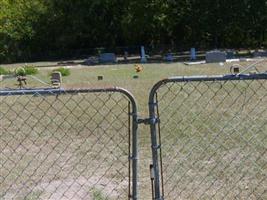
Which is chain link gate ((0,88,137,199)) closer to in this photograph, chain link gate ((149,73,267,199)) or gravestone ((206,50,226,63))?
chain link gate ((149,73,267,199))

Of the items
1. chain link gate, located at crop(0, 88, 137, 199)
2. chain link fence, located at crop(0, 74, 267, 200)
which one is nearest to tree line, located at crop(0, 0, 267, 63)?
chain link fence, located at crop(0, 74, 267, 200)

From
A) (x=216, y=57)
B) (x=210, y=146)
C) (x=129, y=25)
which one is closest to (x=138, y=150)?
(x=210, y=146)

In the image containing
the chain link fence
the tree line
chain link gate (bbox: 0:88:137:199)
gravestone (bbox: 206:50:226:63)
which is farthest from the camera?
the tree line

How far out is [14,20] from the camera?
50.6 m

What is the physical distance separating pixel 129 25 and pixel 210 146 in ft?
131

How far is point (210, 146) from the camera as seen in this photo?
28.0ft

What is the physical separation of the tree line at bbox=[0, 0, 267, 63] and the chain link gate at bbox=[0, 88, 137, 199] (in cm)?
3492

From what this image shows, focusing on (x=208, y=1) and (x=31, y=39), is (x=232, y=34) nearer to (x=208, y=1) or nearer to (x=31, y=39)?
(x=208, y=1)

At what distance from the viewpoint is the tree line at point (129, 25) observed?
47.1 metres

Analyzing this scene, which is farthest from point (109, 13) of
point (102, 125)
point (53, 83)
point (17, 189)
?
point (17, 189)

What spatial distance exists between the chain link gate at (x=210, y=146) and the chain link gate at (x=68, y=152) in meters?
0.48

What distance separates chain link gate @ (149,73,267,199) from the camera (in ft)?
16.6

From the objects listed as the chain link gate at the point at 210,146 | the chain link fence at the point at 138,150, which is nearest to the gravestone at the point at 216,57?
the chain link gate at the point at 210,146

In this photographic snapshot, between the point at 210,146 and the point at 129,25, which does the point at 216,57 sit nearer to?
the point at 129,25
